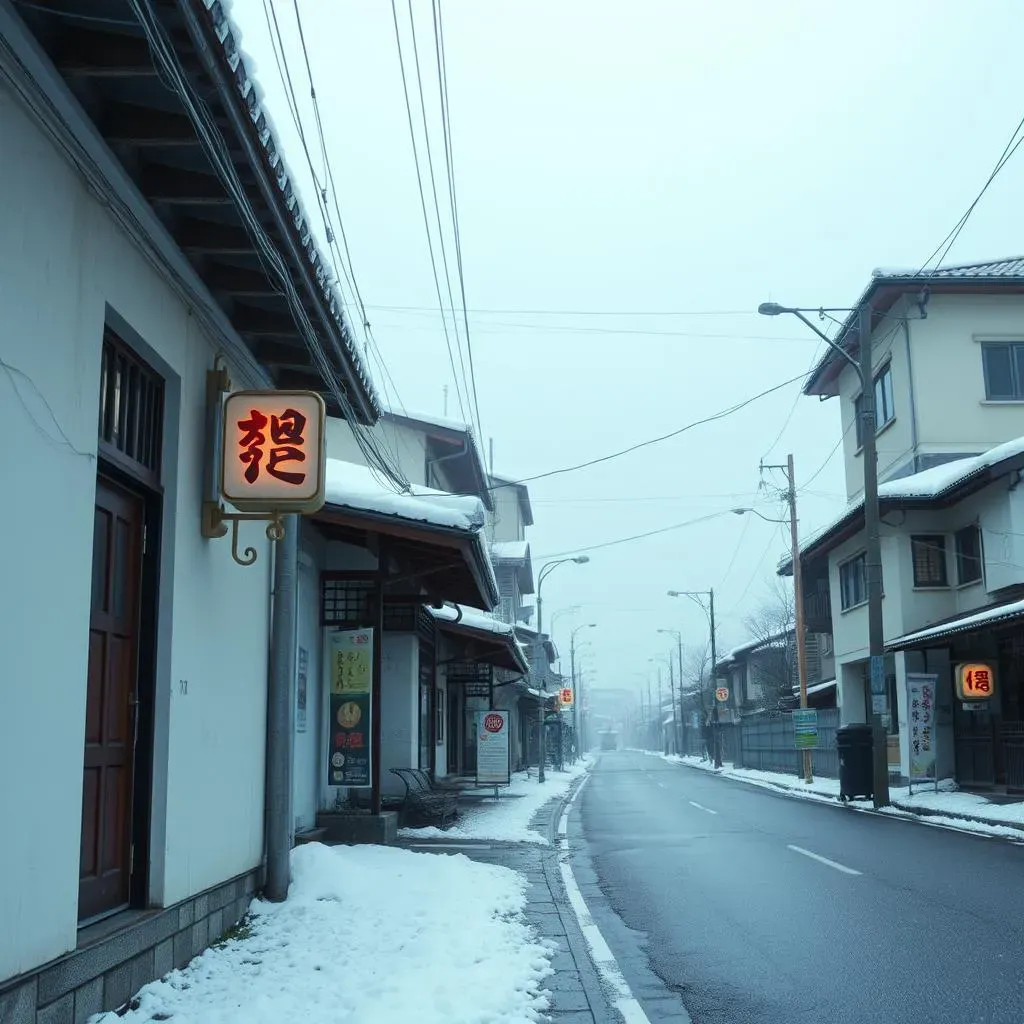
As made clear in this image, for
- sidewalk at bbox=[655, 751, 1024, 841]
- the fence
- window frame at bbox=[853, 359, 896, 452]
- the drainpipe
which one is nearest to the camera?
the drainpipe

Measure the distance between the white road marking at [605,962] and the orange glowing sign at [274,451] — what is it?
3.72m

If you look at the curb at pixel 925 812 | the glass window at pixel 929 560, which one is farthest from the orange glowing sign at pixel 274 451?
the glass window at pixel 929 560

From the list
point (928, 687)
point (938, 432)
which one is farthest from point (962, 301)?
point (928, 687)

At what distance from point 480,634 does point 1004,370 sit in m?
16.7

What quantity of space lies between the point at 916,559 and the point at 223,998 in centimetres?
2494

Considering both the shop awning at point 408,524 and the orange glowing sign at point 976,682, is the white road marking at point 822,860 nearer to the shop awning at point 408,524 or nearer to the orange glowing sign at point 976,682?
the shop awning at point 408,524

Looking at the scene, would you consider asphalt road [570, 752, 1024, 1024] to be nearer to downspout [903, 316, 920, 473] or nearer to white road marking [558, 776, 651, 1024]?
white road marking [558, 776, 651, 1024]

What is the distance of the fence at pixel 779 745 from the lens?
3441 cm

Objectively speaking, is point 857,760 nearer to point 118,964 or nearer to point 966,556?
point 966,556

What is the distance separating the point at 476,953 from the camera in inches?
294

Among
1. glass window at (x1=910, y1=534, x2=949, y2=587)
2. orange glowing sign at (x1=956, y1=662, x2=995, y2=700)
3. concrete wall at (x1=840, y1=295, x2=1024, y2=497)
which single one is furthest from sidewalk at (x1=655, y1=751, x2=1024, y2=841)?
concrete wall at (x1=840, y1=295, x2=1024, y2=497)

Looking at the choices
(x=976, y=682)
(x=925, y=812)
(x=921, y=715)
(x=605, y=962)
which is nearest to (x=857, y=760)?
(x=921, y=715)

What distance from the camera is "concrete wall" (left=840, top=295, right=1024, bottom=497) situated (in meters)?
29.7

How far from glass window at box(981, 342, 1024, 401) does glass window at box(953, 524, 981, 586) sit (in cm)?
490
